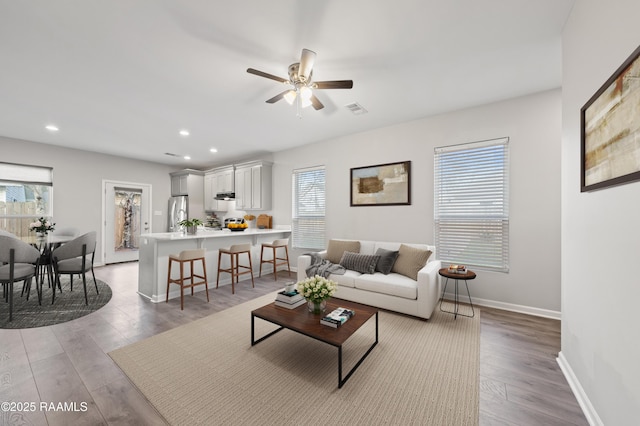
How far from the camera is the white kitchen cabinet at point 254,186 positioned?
583 cm

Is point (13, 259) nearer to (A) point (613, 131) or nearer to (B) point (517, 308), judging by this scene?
(A) point (613, 131)

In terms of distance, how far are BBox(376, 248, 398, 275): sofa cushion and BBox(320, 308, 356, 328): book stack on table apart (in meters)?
1.31

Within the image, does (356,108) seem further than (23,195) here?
No

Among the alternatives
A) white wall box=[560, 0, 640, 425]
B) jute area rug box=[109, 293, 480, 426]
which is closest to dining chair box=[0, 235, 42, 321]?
jute area rug box=[109, 293, 480, 426]

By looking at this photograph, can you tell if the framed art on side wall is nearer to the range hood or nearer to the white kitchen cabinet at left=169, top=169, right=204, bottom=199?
the range hood

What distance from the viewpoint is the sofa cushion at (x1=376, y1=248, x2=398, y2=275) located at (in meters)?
3.54

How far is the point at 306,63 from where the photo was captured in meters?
2.16

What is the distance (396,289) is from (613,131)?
7.71ft

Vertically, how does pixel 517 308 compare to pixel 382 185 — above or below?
below

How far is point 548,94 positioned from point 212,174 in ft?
23.2

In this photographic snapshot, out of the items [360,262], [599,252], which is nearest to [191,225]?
[360,262]

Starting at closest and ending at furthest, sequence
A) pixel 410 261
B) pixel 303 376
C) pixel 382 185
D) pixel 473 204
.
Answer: pixel 303 376 < pixel 410 261 < pixel 473 204 < pixel 382 185

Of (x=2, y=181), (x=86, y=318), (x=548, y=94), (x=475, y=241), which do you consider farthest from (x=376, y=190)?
(x=2, y=181)

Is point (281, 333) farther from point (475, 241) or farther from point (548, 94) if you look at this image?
point (548, 94)
